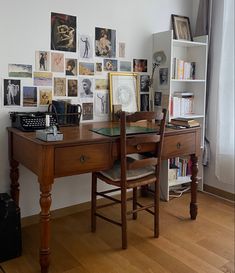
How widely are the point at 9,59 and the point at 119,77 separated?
0.99 metres

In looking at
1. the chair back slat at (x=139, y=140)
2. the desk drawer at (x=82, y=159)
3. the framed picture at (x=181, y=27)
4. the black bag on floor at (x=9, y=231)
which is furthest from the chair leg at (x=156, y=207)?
the framed picture at (x=181, y=27)

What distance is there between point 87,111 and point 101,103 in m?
0.16

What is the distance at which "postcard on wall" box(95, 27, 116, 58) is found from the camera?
8.93 feet

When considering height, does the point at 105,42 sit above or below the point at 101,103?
above

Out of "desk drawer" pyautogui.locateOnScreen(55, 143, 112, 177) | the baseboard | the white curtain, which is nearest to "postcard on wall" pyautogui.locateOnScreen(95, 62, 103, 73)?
"desk drawer" pyautogui.locateOnScreen(55, 143, 112, 177)

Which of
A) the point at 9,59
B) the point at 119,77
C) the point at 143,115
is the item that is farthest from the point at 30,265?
the point at 119,77

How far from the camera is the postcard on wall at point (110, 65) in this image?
9.22 ft

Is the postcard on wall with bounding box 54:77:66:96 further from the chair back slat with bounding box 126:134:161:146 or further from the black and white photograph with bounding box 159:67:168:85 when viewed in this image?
the black and white photograph with bounding box 159:67:168:85

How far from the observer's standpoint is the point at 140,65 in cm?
304

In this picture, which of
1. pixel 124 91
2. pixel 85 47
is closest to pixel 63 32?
pixel 85 47

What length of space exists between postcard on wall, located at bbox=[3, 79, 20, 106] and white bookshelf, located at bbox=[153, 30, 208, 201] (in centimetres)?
135

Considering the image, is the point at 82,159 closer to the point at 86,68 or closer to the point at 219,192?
the point at 86,68

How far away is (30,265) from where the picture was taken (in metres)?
2.02

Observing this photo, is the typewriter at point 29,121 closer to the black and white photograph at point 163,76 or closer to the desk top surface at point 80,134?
the desk top surface at point 80,134
